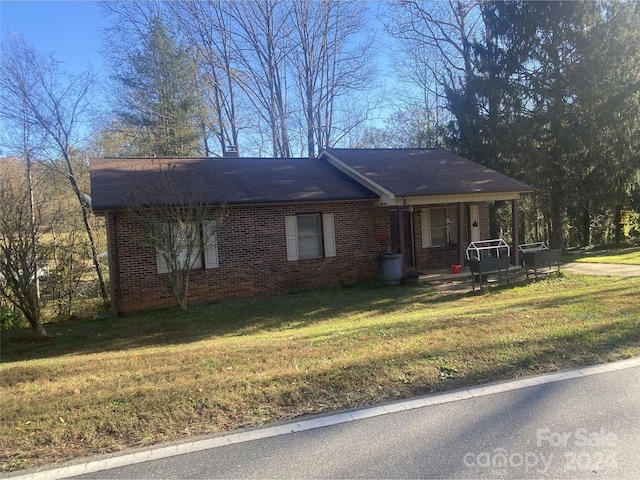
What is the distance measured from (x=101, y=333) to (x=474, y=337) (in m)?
7.84

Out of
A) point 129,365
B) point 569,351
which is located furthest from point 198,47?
point 569,351

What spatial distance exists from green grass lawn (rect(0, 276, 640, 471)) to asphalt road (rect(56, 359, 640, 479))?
43 cm

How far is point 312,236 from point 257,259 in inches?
72.7

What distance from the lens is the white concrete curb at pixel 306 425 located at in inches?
127

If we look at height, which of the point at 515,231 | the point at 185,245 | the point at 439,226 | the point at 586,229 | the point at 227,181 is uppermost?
the point at 227,181

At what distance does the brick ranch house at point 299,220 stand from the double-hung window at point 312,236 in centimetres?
3

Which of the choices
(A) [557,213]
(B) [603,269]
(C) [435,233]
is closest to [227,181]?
(C) [435,233]

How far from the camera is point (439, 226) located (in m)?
16.1

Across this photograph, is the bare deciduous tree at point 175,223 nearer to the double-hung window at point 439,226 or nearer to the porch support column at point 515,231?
the double-hung window at point 439,226

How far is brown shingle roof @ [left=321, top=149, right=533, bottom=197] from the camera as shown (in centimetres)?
1411

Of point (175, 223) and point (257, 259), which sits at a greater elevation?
point (175, 223)

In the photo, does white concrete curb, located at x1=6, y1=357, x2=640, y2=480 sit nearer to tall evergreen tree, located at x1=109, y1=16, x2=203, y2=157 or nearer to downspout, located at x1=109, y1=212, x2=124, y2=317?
downspout, located at x1=109, y1=212, x2=124, y2=317

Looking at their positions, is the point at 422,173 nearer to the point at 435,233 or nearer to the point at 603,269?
the point at 435,233

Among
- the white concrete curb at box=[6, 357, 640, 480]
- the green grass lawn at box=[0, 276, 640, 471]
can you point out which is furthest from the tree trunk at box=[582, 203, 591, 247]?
the white concrete curb at box=[6, 357, 640, 480]
